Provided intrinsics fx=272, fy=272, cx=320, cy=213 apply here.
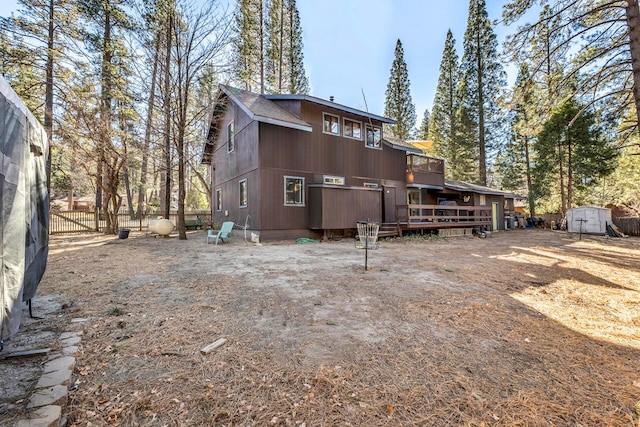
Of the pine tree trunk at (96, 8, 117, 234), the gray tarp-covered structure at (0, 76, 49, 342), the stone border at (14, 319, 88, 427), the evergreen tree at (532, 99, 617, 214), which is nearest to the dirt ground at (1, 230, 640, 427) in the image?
the stone border at (14, 319, 88, 427)

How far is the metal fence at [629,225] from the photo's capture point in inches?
560

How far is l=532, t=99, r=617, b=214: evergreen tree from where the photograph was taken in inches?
662

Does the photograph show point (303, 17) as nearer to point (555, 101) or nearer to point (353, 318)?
point (555, 101)

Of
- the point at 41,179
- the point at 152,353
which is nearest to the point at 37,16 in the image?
the point at 41,179

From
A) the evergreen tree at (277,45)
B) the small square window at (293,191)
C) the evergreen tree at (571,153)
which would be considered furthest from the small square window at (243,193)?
the evergreen tree at (571,153)

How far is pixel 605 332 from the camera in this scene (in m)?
2.90

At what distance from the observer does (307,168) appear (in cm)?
1115

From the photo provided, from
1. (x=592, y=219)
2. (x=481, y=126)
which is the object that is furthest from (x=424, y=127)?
(x=592, y=219)

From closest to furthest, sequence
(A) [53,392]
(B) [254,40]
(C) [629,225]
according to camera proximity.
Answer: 1. (A) [53,392]
2. (C) [629,225]
3. (B) [254,40]

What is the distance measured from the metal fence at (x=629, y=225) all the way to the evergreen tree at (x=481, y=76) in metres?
7.84

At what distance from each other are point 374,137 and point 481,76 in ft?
47.0

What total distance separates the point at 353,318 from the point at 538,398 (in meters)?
1.64

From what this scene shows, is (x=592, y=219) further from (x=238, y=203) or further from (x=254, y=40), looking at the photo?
(x=254, y=40)

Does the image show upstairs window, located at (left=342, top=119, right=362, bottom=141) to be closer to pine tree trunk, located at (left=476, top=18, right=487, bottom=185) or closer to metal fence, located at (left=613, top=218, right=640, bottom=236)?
pine tree trunk, located at (left=476, top=18, right=487, bottom=185)
